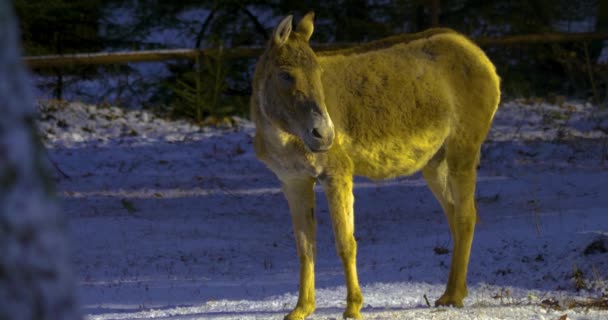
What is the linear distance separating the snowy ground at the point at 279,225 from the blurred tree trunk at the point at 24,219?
4.42m

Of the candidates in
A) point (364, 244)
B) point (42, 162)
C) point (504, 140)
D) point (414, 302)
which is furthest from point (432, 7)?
point (42, 162)

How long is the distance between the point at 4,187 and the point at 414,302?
552 cm

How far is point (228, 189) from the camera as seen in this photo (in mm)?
12531

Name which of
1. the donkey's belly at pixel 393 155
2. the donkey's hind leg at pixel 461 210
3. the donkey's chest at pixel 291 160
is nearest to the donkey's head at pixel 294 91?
the donkey's chest at pixel 291 160

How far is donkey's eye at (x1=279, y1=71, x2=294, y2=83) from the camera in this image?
18.2 feet

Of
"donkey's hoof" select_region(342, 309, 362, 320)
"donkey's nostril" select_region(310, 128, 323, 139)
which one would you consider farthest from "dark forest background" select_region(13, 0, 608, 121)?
"donkey's nostril" select_region(310, 128, 323, 139)

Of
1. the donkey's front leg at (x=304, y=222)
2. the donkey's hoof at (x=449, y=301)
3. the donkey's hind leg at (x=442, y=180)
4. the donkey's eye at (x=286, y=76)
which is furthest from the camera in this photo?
the donkey's hind leg at (x=442, y=180)

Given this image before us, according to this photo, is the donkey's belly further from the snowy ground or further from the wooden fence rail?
the wooden fence rail

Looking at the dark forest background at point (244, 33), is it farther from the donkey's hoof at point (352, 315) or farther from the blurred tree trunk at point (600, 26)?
the donkey's hoof at point (352, 315)

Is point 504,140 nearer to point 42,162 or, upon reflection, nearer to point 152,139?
point 152,139

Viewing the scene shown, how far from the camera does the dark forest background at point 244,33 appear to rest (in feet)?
54.6

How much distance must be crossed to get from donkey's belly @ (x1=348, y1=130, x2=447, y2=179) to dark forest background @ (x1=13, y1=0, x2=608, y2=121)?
30.9 ft

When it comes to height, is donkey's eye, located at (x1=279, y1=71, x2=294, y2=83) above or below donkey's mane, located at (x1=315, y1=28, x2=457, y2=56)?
above

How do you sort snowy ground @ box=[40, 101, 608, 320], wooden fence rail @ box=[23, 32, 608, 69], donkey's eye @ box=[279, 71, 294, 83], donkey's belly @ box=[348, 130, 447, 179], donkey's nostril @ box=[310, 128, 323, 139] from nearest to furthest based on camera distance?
donkey's nostril @ box=[310, 128, 323, 139] < donkey's eye @ box=[279, 71, 294, 83] < donkey's belly @ box=[348, 130, 447, 179] < snowy ground @ box=[40, 101, 608, 320] < wooden fence rail @ box=[23, 32, 608, 69]
